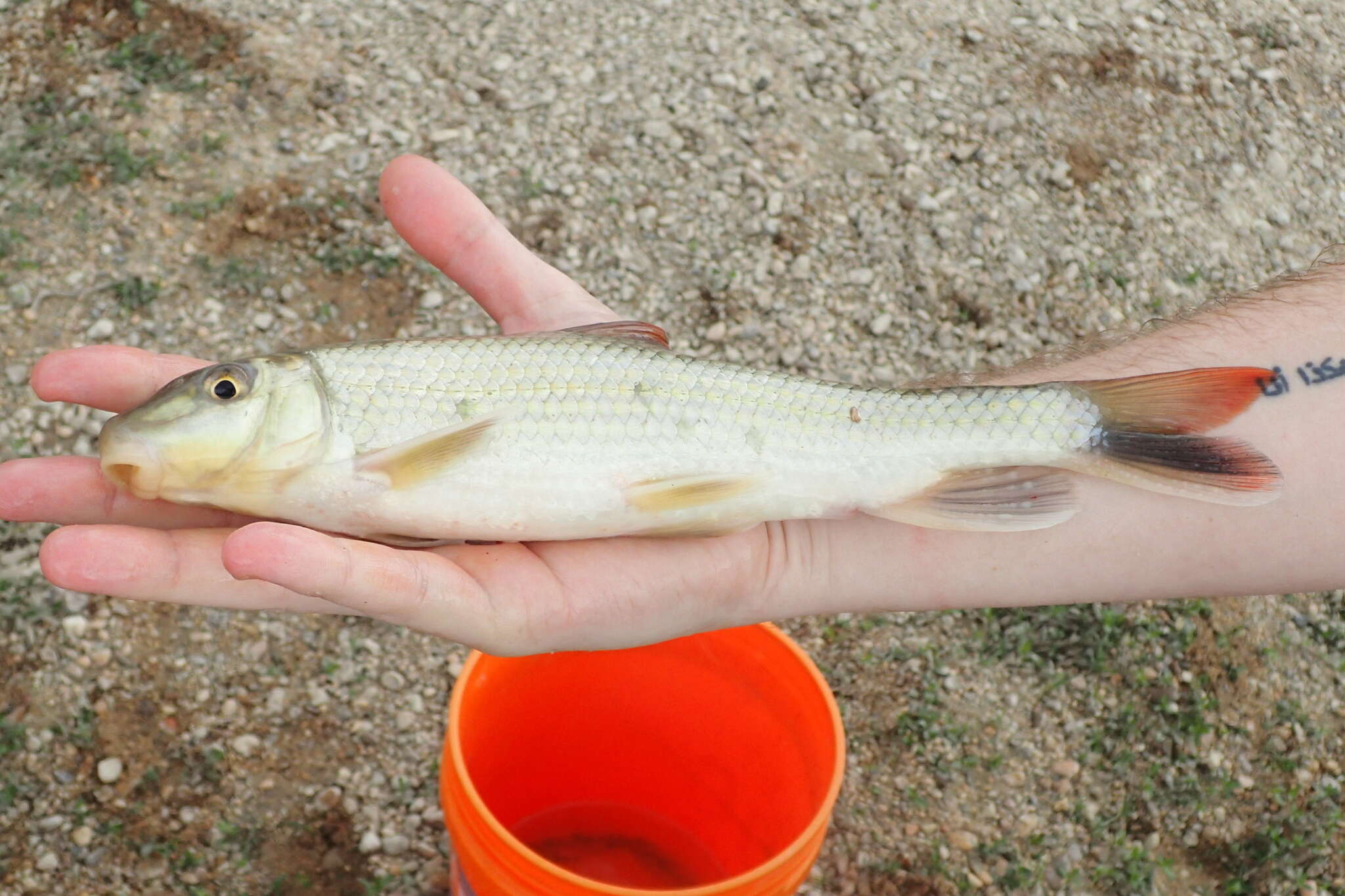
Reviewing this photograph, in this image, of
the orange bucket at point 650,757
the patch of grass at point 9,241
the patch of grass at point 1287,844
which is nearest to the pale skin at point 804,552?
the orange bucket at point 650,757

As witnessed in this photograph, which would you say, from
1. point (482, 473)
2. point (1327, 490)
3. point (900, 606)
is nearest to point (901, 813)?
point (900, 606)

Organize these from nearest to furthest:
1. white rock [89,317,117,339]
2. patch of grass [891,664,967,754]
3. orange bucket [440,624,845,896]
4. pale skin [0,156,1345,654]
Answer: pale skin [0,156,1345,654], orange bucket [440,624,845,896], patch of grass [891,664,967,754], white rock [89,317,117,339]

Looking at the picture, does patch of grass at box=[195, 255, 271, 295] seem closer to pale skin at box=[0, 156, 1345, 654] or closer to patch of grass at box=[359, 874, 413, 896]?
pale skin at box=[0, 156, 1345, 654]

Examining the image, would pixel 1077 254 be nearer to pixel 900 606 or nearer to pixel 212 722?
pixel 900 606

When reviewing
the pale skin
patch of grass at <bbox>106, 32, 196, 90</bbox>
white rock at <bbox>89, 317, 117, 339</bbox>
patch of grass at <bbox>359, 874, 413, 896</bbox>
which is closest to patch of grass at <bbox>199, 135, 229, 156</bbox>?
patch of grass at <bbox>106, 32, 196, 90</bbox>

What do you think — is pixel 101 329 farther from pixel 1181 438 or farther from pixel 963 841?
pixel 1181 438

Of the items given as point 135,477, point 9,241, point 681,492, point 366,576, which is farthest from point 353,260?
point 366,576
